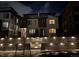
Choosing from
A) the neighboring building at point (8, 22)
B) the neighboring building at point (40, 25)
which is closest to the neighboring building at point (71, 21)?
the neighboring building at point (40, 25)

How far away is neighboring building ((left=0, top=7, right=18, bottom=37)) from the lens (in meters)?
2.02

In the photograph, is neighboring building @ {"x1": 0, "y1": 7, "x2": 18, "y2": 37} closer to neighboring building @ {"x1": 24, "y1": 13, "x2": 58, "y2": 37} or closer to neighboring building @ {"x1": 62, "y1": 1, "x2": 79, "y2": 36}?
neighboring building @ {"x1": 24, "y1": 13, "x2": 58, "y2": 37}

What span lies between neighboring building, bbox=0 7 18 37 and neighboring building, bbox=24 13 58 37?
0.57 feet

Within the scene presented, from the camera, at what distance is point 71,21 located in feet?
6.61

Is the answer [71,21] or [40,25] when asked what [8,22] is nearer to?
[40,25]

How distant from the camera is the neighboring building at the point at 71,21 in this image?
2.01 m

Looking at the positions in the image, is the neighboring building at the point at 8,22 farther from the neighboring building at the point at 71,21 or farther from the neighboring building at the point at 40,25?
the neighboring building at the point at 71,21

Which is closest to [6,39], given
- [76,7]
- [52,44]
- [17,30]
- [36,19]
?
[17,30]

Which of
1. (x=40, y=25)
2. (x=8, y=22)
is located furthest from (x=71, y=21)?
(x=8, y=22)

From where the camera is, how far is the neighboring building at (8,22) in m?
2.02

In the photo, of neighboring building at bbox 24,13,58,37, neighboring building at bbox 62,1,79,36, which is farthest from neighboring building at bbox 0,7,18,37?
neighboring building at bbox 62,1,79,36

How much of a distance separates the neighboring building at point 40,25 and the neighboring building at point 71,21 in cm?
13

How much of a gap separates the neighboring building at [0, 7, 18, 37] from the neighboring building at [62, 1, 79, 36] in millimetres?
705

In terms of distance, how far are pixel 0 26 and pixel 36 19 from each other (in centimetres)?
53
